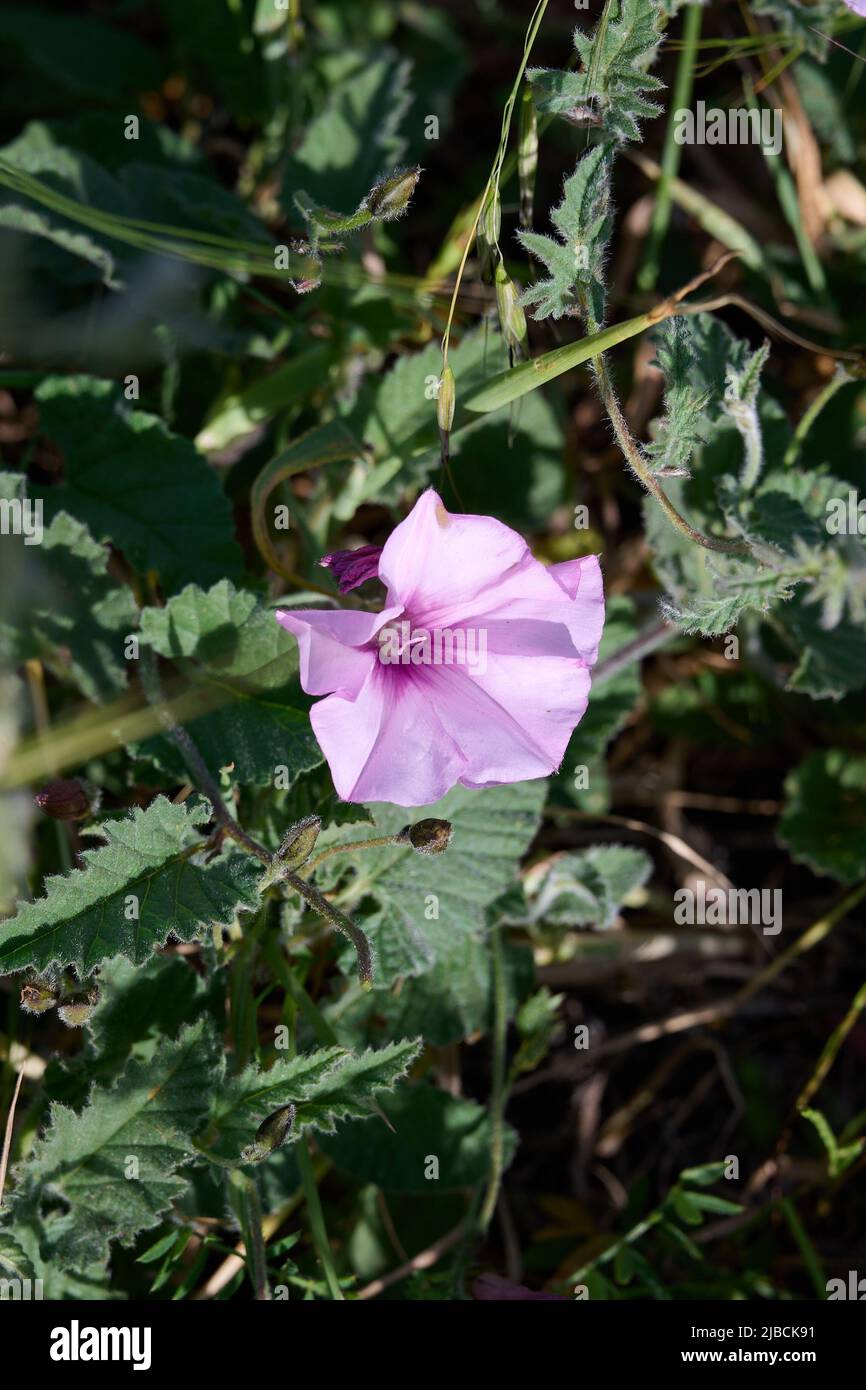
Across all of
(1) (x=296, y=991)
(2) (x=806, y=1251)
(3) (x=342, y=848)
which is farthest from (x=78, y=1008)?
(2) (x=806, y=1251)

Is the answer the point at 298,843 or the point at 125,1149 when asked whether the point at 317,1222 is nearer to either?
the point at 125,1149

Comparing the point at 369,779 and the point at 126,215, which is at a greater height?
the point at 126,215

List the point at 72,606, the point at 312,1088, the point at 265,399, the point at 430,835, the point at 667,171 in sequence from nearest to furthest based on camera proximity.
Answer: the point at 430,835 → the point at 312,1088 → the point at 72,606 → the point at 265,399 → the point at 667,171

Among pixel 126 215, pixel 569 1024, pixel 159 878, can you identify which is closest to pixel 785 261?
Answer: pixel 126 215

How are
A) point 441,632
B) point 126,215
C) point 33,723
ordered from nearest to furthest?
A: 1. point 441,632
2. point 33,723
3. point 126,215
